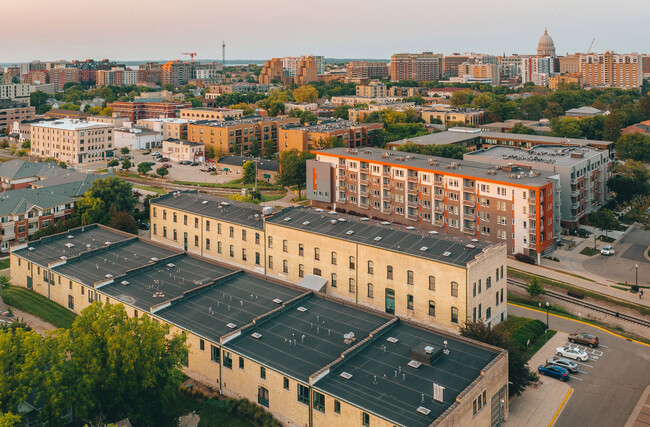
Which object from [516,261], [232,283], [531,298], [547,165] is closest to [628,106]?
[547,165]

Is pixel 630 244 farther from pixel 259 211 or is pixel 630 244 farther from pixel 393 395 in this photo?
pixel 393 395

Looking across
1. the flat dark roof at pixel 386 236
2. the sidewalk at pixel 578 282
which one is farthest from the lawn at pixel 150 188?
the sidewalk at pixel 578 282

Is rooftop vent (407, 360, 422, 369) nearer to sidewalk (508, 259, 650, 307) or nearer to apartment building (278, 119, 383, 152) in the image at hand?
sidewalk (508, 259, 650, 307)

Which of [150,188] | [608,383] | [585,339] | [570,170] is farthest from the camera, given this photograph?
[150,188]

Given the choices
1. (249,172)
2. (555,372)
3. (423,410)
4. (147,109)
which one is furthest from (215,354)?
(147,109)

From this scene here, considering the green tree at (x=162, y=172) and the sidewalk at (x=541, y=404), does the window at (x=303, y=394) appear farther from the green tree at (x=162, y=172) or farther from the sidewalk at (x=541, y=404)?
the green tree at (x=162, y=172)

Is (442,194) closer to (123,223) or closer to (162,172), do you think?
(123,223)

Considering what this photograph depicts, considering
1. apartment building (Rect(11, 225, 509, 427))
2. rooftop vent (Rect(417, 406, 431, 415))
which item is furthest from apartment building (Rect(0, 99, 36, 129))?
rooftop vent (Rect(417, 406, 431, 415))
